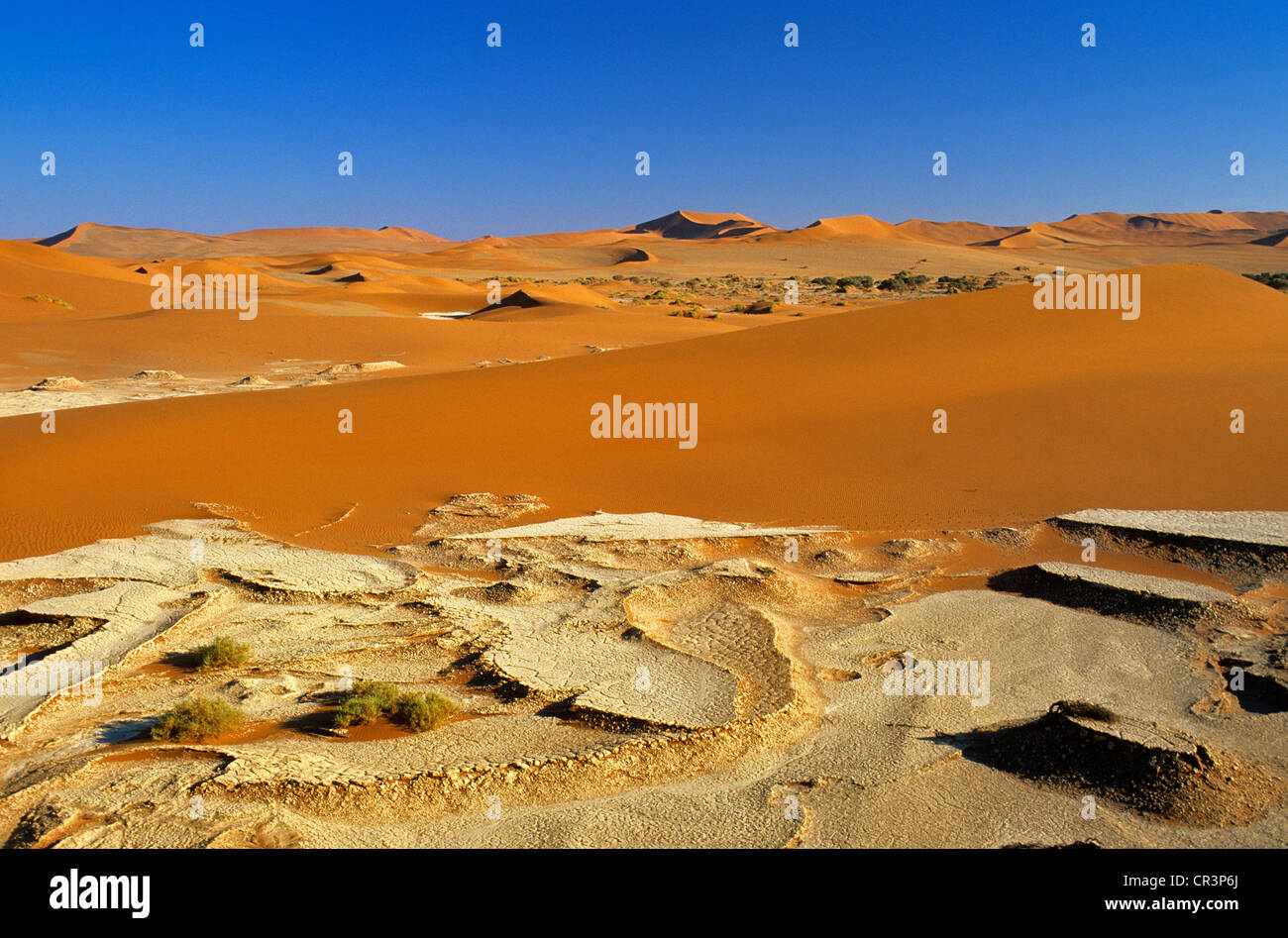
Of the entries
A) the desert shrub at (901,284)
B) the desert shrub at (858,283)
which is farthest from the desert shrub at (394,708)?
the desert shrub at (858,283)

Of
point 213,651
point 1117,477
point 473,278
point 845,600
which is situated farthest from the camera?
point 473,278

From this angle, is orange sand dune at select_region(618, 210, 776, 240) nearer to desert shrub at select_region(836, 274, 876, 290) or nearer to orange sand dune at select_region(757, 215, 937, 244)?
orange sand dune at select_region(757, 215, 937, 244)

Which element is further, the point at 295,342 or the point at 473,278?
the point at 473,278

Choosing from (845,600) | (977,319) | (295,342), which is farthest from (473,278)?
(845,600)

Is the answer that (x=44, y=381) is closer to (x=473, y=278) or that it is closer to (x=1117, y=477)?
(x=1117, y=477)

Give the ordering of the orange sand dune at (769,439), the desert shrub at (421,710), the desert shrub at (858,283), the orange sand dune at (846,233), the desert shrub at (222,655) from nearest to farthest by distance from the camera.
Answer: the desert shrub at (421,710), the desert shrub at (222,655), the orange sand dune at (769,439), the desert shrub at (858,283), the orange sand dune at (846,233)

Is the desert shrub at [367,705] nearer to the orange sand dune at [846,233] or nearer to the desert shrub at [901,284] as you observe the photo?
the desert shrub at [901,284]

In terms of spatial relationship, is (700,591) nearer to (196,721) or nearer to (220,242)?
(196,721)
